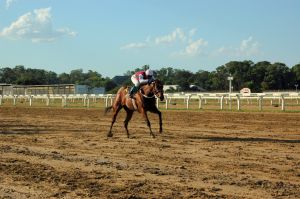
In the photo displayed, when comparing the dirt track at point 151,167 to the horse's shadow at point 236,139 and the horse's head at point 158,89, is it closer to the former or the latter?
the horse's shadow at point 236,139

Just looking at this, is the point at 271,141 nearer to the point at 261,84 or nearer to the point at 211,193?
the point at 211,193

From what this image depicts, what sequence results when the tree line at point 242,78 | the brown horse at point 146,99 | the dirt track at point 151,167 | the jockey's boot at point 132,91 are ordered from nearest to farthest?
the dirt track at point 151,167, the brown horse at point 146,99, the jockey's boot at point 132,91, the tree line at point 242,78

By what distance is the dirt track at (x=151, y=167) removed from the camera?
6.59 m

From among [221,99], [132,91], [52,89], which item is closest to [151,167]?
[132,91]

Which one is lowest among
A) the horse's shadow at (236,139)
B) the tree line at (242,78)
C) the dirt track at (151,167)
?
the dirt track at (151,167)

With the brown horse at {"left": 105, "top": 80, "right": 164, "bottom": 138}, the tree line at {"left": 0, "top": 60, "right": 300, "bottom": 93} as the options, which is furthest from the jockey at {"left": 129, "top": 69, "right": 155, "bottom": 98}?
the tree line at {"left": 0, "top": 60, "right": 300, "bottom": 93}

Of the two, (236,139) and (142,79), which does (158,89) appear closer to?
(142,79)

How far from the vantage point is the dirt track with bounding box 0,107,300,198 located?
6594mm

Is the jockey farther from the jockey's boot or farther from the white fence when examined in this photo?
the white fence

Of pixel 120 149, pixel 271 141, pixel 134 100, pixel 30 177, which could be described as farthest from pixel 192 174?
pixel 134 100

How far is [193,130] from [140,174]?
880cm

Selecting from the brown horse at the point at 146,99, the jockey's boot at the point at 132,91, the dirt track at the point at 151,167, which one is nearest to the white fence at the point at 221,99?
the brown horse at the point at 146,99

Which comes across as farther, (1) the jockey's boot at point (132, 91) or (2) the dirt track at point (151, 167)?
(1) the jockey's boot at point (132, 91)

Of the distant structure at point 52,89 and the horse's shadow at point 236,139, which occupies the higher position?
the distant structure at point 52,89
